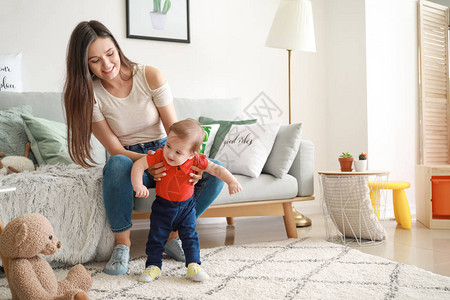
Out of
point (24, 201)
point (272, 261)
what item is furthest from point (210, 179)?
point (24, 201)

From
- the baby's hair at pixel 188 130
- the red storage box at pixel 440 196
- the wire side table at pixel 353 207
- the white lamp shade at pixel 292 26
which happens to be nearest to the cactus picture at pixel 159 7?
the white lamp shade at pixel 292 26

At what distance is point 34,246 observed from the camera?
4.01ft

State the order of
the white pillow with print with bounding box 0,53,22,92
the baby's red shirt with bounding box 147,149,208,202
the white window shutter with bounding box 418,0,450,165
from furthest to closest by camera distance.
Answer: the white window shutter with bounding box 418,0,450,165 < the white pillow with print with bounding box 0,53,22,92 < the baby's red shirt with bounding box 147,149,208,202

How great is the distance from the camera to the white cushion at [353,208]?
2217 millimetres

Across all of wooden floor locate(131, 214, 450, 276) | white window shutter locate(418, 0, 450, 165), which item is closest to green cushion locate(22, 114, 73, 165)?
wooden floor locate(131, 214, 450, 276)

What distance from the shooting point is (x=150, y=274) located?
155cm

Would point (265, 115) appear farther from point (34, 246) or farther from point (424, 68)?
point (34, 246)

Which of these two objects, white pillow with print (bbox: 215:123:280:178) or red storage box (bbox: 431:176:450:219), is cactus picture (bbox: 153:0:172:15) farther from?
red storage box (bbox: 431:176:450:219)

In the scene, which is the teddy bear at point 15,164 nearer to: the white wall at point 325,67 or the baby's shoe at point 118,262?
the baby's shoe at point 118,262

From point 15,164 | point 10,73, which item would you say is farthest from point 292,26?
point 15,164

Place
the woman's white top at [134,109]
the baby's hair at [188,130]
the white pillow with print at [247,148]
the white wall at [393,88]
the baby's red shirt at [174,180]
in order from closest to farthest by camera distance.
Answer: the baby's hair at [188,130] → the baby's red shirt at [174,180] → the woman's white top at [134,109] → the white pillow with print at [247,148] → the white wall at [393,88]

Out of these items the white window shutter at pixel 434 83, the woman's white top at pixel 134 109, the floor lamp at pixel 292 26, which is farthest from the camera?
the white window shutter at pixel 434 83

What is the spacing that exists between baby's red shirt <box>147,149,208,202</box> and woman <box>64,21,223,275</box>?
0.08ft

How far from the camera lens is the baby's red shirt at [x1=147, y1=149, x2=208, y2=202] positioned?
1.61 m
